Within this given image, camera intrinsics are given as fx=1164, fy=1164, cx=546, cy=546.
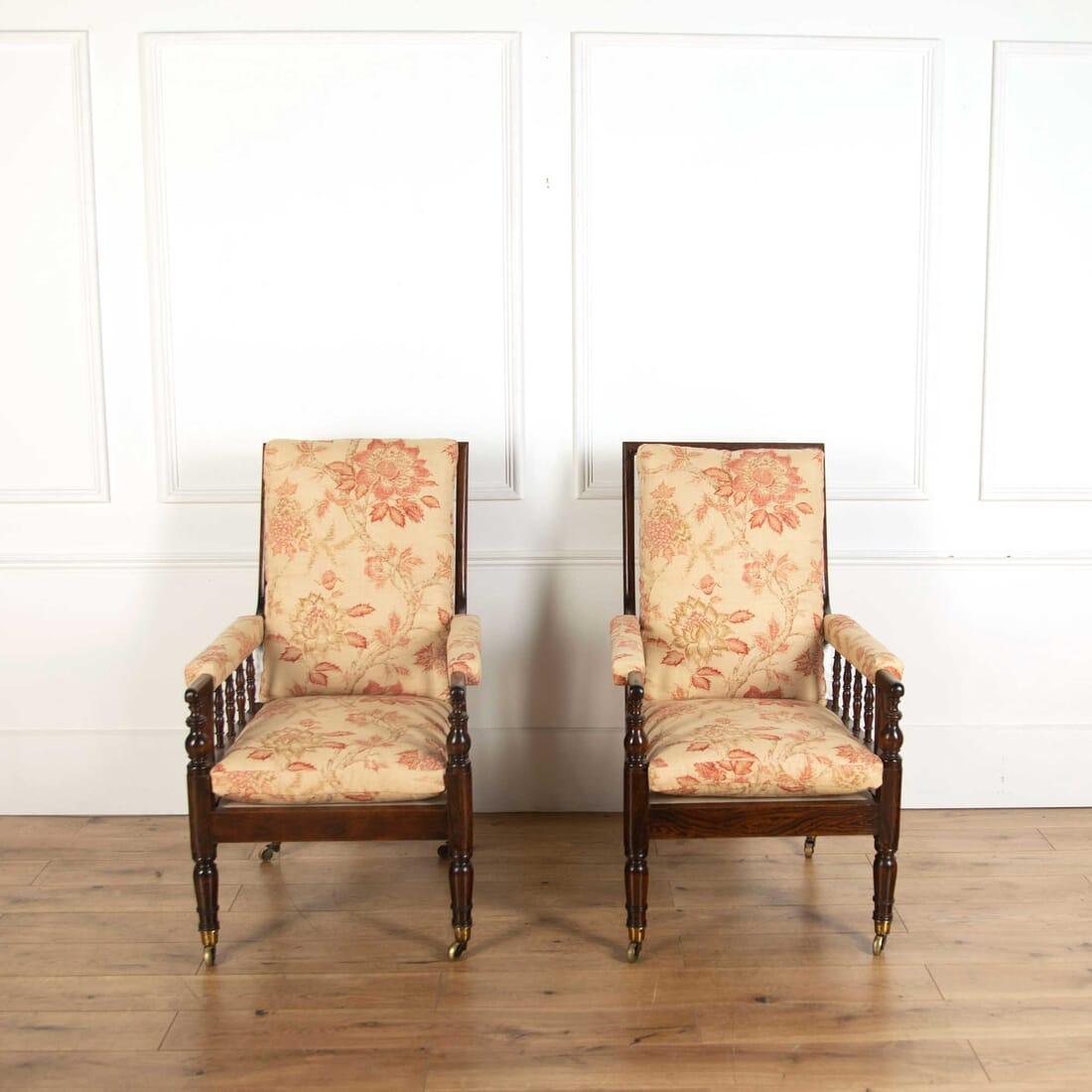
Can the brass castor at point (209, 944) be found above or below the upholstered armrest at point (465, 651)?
below

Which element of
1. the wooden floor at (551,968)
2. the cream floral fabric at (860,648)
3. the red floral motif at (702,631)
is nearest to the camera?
the wooden floor at (551,968)

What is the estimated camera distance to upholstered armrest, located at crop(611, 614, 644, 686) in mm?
2715

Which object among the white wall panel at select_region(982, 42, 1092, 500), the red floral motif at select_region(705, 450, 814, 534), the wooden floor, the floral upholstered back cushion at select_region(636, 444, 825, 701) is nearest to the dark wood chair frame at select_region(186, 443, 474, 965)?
the wooden floor

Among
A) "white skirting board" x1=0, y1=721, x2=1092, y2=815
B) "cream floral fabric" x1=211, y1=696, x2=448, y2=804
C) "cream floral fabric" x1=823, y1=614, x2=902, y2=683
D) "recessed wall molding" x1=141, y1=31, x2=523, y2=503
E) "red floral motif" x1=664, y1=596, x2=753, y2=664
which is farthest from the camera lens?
"white skirting board" x1=0, y1=721, x2=1092, y2=815

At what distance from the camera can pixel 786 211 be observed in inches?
135

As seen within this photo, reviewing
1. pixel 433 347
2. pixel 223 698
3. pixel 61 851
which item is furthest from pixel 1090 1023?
pixel 61 851

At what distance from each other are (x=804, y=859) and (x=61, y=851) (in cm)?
210

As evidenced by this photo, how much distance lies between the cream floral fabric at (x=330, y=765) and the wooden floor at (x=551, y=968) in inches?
16.8

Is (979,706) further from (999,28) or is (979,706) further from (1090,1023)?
(999,28)

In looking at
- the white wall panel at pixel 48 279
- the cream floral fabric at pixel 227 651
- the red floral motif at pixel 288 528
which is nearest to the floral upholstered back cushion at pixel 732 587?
the red floral motif at pixel 288 528

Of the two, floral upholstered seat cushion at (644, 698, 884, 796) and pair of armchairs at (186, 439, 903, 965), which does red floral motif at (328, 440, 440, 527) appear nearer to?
pair of armchairs at (186, 439, 903, 965)

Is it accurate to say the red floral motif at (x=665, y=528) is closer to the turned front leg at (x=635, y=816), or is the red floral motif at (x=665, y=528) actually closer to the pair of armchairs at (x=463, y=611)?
the pair of armchairs at (x=463, y=611)

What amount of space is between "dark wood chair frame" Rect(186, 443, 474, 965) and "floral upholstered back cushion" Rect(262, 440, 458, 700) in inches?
15.9

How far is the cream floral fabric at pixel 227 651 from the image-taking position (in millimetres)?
2654
